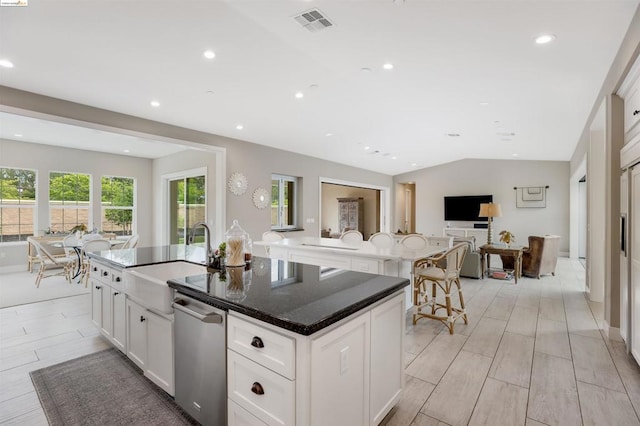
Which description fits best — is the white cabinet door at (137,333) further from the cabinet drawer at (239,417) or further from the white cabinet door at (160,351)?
the cabinet drawer at (239,417)

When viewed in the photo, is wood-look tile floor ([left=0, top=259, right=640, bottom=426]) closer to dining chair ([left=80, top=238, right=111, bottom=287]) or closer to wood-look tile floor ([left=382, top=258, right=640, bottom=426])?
wood-look tile floor ([left=382, top=258, right=640, bottom=426])

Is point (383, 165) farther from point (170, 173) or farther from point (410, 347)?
point (410, 347)

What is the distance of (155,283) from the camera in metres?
1.96

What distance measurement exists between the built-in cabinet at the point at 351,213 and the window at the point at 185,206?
5.87 m

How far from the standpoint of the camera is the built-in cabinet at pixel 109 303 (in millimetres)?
2549

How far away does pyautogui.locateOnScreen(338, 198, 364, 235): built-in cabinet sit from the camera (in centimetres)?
1180

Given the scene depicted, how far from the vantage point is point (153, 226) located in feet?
27.5

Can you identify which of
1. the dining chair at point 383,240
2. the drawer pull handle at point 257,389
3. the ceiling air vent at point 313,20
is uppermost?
the ceiling air vent at point 313,20

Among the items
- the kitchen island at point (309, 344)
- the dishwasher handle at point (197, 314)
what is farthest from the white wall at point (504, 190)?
the dishwasher handle at point (197, 314)

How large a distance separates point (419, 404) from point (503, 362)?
108 centimetres

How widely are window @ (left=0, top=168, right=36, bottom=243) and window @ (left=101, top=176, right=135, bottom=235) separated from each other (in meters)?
1.33

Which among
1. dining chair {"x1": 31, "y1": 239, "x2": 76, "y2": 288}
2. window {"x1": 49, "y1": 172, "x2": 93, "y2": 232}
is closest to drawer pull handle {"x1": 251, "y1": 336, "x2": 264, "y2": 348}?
dining chair {"x1": 31, "y1": 239, "x2": 76, "y2": 288}

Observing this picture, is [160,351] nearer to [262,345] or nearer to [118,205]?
[262,345]

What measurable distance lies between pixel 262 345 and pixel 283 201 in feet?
20.4
